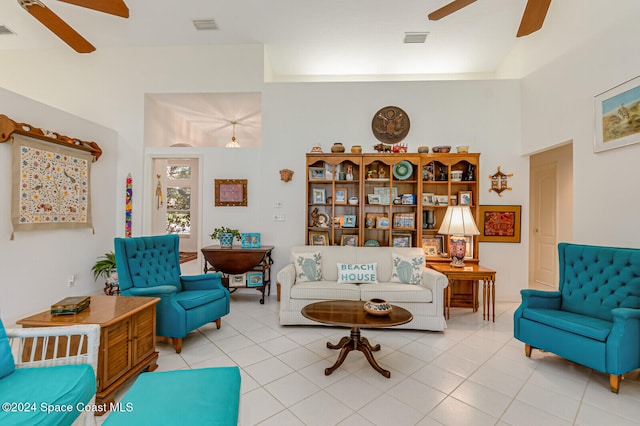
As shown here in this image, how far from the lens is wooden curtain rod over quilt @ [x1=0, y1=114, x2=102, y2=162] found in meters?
2.78

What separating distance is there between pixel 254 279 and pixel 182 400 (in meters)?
2.79

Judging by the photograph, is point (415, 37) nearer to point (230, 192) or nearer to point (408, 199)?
point (408, 199)

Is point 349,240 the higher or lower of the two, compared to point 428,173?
lower

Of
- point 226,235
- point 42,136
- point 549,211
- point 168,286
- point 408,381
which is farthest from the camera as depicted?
point 549,211

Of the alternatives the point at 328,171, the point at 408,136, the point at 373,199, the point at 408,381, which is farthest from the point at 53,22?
the point at 408,381

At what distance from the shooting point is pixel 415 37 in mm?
3877

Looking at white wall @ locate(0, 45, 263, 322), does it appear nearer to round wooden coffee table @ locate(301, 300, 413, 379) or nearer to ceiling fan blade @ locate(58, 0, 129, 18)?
ceiling fan blade @ locate(58, 0, 129, 18)

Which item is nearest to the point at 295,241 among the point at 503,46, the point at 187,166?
the point at 503,46

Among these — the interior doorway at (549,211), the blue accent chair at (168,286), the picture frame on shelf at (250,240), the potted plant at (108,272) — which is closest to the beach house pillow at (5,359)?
the blue accent chair at (168,286)

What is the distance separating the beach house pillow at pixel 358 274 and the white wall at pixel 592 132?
2.17 metres

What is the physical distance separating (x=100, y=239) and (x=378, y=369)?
4.10m

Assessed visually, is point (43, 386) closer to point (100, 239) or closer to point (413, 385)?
point (413, 385)

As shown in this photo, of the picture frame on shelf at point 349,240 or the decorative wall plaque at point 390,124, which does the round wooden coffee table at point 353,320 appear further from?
the decorative wall plaque at point 390,124

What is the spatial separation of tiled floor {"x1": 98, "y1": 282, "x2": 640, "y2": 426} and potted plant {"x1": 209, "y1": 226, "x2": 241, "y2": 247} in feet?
4.36
